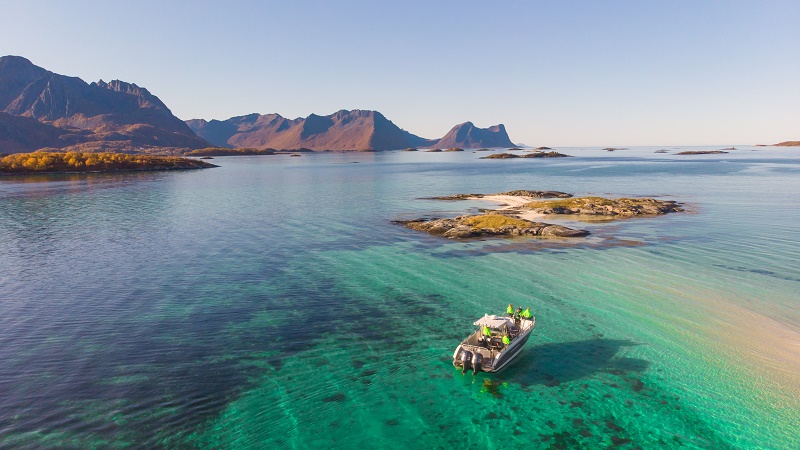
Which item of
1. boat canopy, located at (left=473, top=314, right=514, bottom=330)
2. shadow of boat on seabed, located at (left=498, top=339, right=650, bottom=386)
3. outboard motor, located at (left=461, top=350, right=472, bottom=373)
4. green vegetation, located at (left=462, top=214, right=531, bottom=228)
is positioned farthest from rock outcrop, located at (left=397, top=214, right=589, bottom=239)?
outboard motor, located at (left=461, top=350, right=472, bottom=373)

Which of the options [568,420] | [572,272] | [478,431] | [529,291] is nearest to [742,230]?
[572,272]

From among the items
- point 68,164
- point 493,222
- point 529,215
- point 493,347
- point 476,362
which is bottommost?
point 476,362

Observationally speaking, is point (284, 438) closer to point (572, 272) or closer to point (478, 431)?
point (478, 431)

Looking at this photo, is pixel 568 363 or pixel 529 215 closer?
pixel 568 363

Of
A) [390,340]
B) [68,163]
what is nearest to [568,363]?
[390,340]

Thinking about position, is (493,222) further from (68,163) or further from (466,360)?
(68,163)

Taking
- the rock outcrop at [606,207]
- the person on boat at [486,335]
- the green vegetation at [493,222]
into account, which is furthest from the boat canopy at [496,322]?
the rock outcrop at [606,207]
